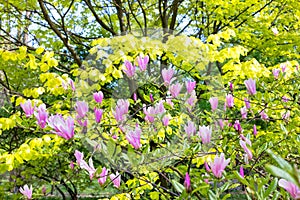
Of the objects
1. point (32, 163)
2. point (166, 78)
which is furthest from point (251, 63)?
point (32, 163)

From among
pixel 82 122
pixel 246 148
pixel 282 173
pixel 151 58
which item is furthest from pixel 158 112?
pixel 151 58

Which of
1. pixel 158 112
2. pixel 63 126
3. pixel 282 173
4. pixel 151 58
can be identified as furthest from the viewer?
pixel 151 58

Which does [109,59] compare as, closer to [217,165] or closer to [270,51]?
[217,165]

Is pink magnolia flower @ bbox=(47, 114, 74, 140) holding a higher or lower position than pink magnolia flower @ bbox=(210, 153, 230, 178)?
higher

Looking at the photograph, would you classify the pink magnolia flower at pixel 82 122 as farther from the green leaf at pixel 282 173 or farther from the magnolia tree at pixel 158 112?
the green leaf at pixel 282 173

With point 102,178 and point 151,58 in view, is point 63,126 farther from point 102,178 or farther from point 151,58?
point 151,58

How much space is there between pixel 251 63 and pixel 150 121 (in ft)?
4.30

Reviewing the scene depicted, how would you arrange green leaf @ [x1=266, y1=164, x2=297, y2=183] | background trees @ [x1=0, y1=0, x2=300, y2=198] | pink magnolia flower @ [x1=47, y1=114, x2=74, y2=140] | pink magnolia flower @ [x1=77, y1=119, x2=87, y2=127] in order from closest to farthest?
green leaf @ [x1=266, y1=164, x2=297, y2=183]
pink magnolia flower @ [x1=47, y1=114, x2=74, y2=140]
pink magnolia flower @ [x1=77, y1=119, x2=87, y2=127]
background trees @ [x1=0, y1=0, x2=300, y2=198]

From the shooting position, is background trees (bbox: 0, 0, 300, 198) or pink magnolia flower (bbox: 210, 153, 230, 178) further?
background trees (bbox: 0, 0, 300, 198)

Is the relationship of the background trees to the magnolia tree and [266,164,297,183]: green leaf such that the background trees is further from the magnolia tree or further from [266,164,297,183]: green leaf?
[266,164,297,183]: green leaf

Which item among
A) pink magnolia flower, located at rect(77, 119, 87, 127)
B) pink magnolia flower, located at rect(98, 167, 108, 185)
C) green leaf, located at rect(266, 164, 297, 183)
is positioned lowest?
pink magnolia flower, located at rect(98, 167, 108, 185)

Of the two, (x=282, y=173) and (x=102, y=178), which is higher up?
(x=282, y=173)

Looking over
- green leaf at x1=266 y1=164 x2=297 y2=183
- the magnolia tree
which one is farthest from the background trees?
green leaf at x1=266 y1=164 x2=297 y2=183

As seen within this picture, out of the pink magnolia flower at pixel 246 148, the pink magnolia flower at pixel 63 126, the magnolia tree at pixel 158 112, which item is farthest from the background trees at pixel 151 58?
the pink magnolia flower at pixel 63 126
